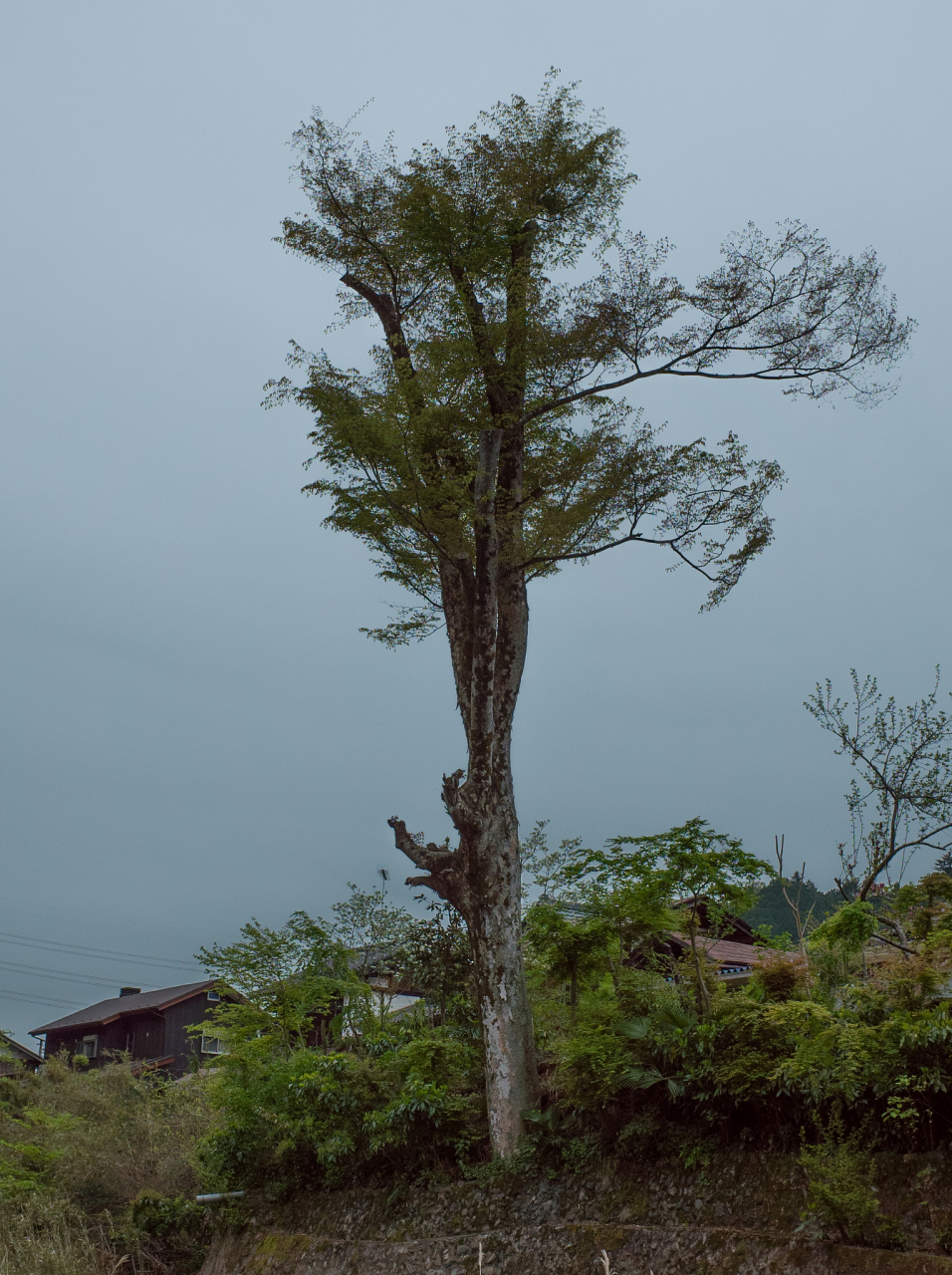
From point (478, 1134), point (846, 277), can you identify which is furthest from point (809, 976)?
point (846, 277)

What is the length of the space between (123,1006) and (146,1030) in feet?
7.99

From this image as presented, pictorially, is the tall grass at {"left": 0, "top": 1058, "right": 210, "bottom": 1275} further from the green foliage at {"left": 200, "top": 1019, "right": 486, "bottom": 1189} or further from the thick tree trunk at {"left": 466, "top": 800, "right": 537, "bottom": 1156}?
the thick tree trunk at {"left": 466, "top": 800, "right": 537, "bottom": 1156}

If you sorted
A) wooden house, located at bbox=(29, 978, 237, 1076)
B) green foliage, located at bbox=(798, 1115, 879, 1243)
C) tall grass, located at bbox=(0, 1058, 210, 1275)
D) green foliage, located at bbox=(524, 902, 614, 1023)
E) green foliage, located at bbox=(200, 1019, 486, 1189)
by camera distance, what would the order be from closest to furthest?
green foliage, located at bbox=(798, 1115, 879, 1243) < green foliage, located at bbox=(524, 902, 614, 1023) < green foliage, located at bbox=(200, 1019, 486, 1189) < tall grass, located at bbox=(0, 1058, 210, 1275) < wooden house, located at bbox=(29, 978, 237, 1076)

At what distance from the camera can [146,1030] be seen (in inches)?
1332

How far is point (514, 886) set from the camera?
391 inches

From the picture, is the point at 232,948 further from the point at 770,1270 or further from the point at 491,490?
the point at 770,1270

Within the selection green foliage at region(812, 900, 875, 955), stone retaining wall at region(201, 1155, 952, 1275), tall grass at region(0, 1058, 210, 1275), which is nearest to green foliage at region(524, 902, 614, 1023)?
stone retaining wall at region(201, 1155, 952, 1275)

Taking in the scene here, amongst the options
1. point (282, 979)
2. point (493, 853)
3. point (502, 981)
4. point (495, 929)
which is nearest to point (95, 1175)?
point (282, 979)

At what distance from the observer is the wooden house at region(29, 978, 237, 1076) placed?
3297 centimetres

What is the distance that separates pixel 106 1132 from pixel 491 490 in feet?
40.6

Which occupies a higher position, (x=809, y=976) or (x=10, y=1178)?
(x=809, y=976)

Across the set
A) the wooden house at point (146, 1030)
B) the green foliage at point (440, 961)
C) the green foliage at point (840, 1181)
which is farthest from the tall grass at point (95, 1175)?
the wooden house at point (146, 1030)

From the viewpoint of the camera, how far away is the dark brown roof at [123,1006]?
33312 mm

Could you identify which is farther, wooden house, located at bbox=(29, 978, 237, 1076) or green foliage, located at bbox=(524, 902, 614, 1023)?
wooden house, located at bbox=(29, 978, 237, 1076)
